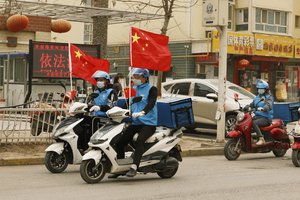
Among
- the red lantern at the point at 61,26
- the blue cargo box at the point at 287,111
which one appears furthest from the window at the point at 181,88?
the red lantern at the point at 61,26

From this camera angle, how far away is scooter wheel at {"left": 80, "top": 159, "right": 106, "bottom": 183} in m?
10.1

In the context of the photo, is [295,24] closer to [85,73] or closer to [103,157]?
[85,73]

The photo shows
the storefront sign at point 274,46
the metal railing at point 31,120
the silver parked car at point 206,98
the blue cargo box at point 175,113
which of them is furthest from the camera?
the storefront sign at point 274,46

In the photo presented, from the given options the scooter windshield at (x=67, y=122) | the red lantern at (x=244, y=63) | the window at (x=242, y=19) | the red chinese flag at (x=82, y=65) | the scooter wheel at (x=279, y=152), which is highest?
the window at (x=242, y=19)

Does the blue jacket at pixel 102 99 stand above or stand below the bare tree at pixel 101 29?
below

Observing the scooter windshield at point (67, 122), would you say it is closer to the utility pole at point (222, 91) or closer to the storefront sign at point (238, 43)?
the utility pole at point (222, 91)

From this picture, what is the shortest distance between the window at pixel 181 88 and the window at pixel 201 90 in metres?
0.30

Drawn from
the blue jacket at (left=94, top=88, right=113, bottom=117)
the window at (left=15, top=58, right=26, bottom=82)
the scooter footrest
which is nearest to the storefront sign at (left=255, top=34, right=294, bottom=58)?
the window at (left=15, top=58, right=26, bottom=82)

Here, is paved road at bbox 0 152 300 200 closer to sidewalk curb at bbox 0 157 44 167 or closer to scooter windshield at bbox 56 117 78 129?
sidewalk curb at bbox 0 157 44 167

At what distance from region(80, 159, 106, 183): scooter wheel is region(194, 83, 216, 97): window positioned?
9.78 meters

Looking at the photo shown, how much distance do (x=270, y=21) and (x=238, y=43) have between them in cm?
521

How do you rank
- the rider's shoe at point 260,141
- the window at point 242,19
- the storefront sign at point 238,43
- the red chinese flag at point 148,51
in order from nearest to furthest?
1. the red chinese flag at point 148,51
2. the rider's shoe at point 260,141
3. the storefront sign at point 238,43
4. the window at point 242,19

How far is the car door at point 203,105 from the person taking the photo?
63.4 ft

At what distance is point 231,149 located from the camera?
1417cm
